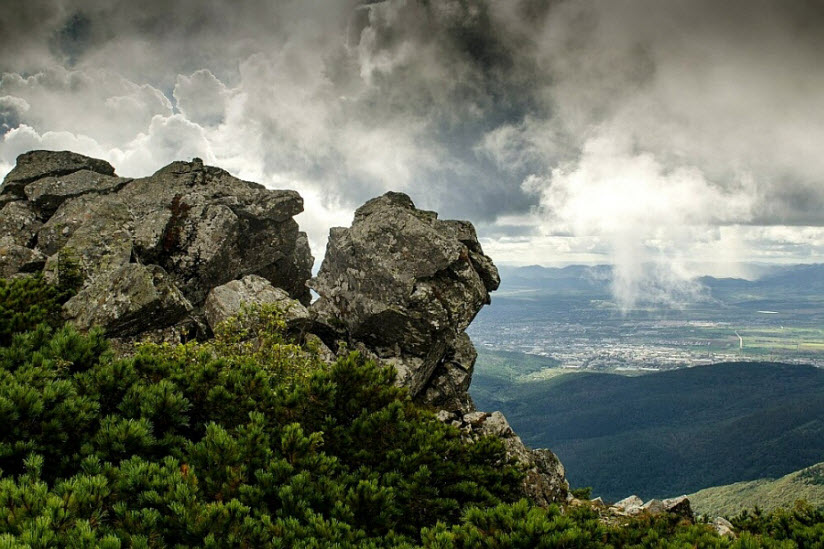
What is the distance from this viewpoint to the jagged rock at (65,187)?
3091 cm

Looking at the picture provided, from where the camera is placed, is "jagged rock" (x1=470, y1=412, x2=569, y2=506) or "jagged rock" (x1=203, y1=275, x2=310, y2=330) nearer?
"jagged rock" (x1=470, y1=412, x2=569, y2=506)

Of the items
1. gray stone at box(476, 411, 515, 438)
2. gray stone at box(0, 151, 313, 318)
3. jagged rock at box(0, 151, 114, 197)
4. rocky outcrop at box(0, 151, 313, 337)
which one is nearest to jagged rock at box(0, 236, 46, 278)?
rocky outcrop at box(0, 151, 313, 337)

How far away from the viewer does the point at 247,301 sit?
86.5 ft

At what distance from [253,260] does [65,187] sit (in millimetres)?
13824

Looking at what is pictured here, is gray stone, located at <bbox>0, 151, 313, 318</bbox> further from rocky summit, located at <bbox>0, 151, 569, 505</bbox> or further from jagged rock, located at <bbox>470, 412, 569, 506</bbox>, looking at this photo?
jagged rock, located at <bbox>470, 412, 569, 506</bbox>

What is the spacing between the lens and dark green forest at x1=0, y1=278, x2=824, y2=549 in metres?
8.55

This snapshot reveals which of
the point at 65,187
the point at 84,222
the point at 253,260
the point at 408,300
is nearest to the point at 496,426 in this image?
the point at 408,300

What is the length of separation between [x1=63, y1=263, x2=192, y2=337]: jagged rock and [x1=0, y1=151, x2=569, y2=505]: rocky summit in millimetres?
107

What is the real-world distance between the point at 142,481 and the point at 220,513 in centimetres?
183

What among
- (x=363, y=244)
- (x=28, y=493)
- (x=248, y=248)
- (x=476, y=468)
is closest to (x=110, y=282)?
(x=248, y=248)

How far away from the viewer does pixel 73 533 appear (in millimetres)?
7207

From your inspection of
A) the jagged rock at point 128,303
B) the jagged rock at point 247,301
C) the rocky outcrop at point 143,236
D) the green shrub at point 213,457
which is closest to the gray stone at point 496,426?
the green shrub at point 213,457

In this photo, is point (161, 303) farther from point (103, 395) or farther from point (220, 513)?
point (220, 513)

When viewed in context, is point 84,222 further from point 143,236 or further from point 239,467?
point 239,467
